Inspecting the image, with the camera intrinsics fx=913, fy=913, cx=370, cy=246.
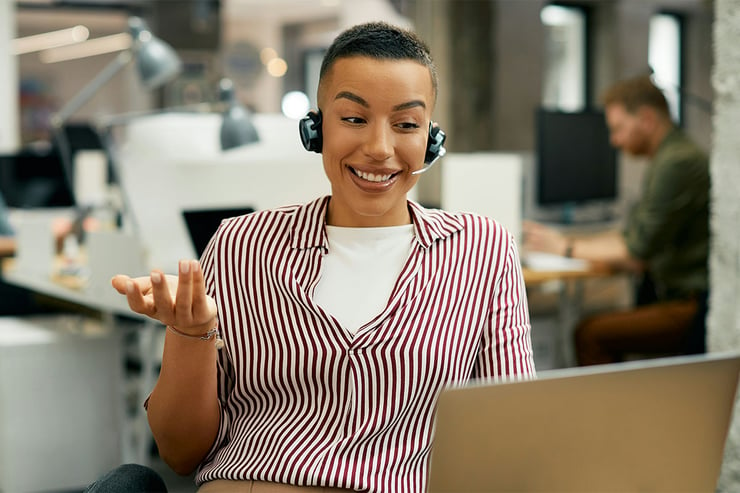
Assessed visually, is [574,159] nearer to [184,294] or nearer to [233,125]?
[233,125]

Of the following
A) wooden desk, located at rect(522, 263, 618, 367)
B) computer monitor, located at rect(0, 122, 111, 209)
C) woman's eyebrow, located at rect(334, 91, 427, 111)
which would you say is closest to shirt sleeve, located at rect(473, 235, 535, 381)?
woman's eyebrow, located at rect(334, 91, 427, 111)

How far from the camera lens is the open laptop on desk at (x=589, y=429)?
2.37 ft

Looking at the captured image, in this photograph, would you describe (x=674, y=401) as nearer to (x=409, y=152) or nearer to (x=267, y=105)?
(x=409, y=152)

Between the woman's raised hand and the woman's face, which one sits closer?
the woman's raised hand

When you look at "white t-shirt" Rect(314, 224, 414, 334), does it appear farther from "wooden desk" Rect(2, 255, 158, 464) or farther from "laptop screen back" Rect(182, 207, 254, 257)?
"wooden desk" Rect(2, 255, 158, 464)

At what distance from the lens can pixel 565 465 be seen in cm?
77

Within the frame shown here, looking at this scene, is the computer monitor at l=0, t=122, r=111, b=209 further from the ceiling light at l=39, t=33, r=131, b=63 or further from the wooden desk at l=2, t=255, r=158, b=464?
the ceiling light at l=39, t=33, r=131, b=63

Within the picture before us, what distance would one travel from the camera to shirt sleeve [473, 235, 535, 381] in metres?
1.15

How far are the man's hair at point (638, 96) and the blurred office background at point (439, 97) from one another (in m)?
0.17

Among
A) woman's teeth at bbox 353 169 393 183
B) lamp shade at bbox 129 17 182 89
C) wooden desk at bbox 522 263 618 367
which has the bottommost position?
wooden desk at bbox 522 263 618 367

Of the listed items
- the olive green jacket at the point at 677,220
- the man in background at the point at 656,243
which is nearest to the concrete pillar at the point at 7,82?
the man in background at the point at 656,243

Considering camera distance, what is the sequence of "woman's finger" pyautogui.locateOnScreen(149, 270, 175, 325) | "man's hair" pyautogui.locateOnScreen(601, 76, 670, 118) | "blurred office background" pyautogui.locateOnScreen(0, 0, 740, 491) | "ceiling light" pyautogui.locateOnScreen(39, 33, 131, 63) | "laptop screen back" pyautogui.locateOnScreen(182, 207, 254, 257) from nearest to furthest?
"woman's finger" pyautogui.locateOnScreen(149, 270, 175, 325), "laptop screen back" pyautogui.locateOnScreen(182, 207, 254, 257), "blurred office background" pyautogui.locateOnScreen(0, 0, 740, 491), "man's hair" pyautogui.locateOnScreen(601, 76, 670, 118), "ceiling light" pyautogui.locateOnScreen(39, 33, 131, 63)

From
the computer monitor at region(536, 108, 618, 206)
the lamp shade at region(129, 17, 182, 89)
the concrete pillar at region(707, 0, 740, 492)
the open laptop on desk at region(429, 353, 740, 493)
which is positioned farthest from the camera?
the computer monitor at region(536, 108, 618, 206)

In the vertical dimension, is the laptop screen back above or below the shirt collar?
below
